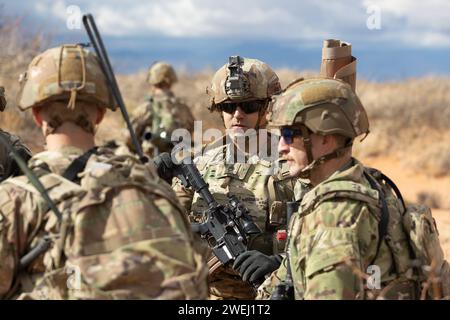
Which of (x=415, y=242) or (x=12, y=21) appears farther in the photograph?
(x=12, y=21)

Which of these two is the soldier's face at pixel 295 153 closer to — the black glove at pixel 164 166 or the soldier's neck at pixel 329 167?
the soldier's neck at pixel 329 167

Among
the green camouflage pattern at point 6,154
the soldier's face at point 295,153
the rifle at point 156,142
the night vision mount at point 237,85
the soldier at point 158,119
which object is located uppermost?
the night vision mount at point 237,85

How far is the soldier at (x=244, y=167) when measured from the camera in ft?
19.7

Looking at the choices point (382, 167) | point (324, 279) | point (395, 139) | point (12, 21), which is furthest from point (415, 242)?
point (395, 139)

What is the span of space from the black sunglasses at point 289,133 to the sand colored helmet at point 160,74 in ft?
37.4

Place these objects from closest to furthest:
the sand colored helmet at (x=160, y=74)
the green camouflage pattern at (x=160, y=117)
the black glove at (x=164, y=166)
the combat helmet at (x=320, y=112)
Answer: the combat helmet at (x=320, y=112) → the black glove at (x=164, y=166) → the green camouflage pattern at (x=160, y=117) → the sand colored helmet at (x=160, y=74)

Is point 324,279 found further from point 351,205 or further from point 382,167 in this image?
point 382,167

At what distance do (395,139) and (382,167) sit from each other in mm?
2188

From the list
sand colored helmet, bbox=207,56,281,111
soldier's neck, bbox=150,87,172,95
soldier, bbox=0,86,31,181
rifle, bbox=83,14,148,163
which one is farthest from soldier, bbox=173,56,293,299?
soldier's neck, bbox=150,87,172,95

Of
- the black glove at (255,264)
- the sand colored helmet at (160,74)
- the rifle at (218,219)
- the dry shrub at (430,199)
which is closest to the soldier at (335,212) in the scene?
the black glove at (255,264)

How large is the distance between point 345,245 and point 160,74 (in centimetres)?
1209

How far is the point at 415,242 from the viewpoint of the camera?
13.3 ft

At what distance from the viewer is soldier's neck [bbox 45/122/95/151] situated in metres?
3.84

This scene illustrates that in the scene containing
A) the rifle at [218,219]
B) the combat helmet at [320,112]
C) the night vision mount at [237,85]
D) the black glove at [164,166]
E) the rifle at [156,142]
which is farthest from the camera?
the rifle at [156,142]
